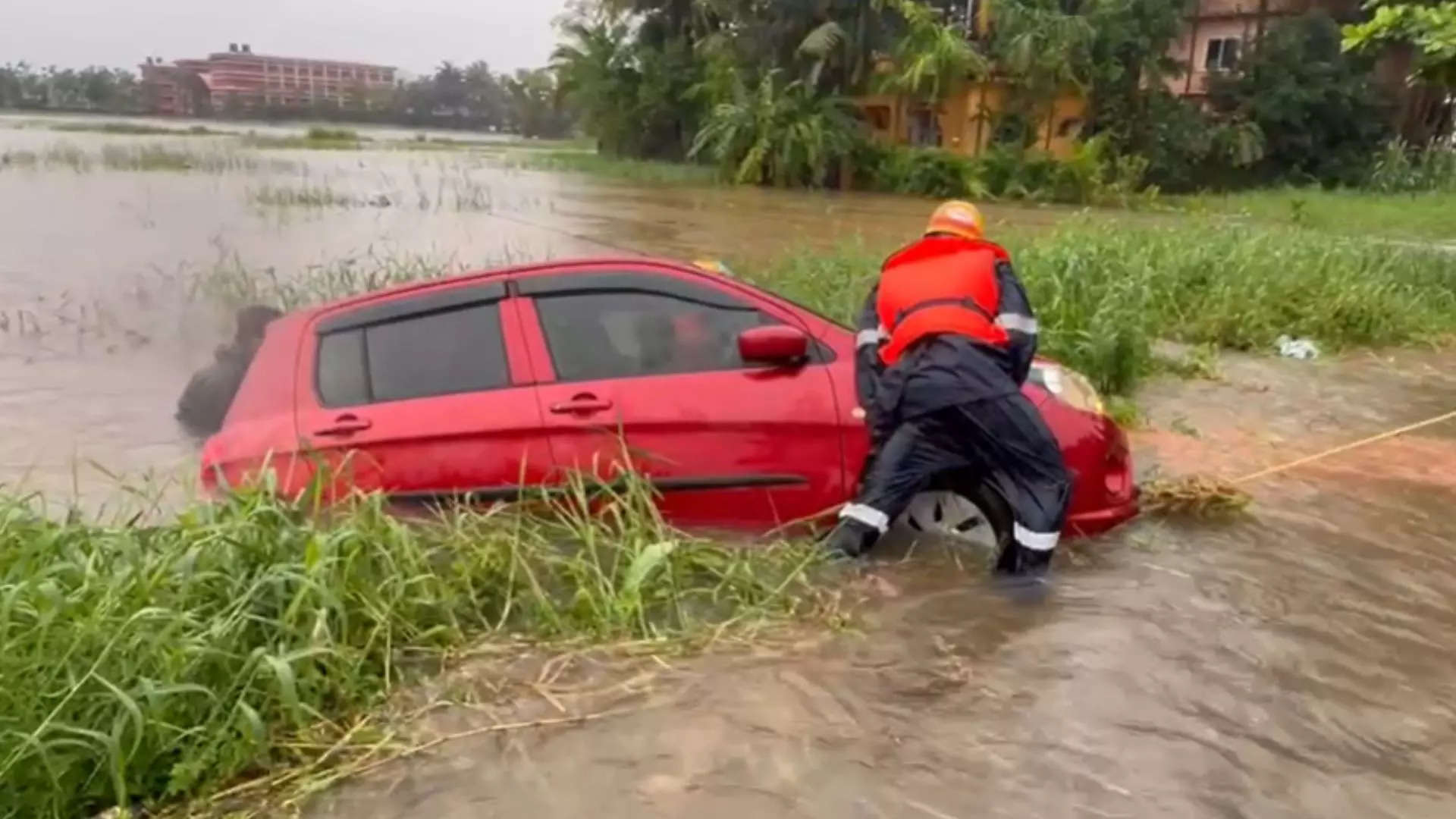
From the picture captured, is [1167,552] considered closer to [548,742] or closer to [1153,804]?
[1153,804]

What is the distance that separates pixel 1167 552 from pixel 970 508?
3.15 feet

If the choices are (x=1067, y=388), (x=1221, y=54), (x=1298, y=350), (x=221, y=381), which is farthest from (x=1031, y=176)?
(x=1067, y=388)

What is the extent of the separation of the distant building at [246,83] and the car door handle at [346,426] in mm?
59265

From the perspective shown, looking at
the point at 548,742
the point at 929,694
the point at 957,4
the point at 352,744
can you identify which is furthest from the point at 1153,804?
the point at 957,4

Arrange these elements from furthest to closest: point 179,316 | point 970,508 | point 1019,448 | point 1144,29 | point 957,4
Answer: point 957,4
point 1144,29
point 179,316
point 970,508
point 1019,448

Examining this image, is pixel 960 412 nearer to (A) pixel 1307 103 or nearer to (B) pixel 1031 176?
(B) pixel 1031 176

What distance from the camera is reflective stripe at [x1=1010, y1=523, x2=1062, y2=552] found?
5398mm

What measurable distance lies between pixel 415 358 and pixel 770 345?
1.45 meters

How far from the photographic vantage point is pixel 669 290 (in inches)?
229

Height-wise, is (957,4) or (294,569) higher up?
(957,4)

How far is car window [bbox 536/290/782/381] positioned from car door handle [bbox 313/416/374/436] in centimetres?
79

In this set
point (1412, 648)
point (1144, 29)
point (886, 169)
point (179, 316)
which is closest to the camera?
point (1412, 648)

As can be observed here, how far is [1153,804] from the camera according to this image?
144 inches

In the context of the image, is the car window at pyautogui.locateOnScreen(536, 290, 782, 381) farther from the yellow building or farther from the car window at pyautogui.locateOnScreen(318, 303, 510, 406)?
the yellow building
